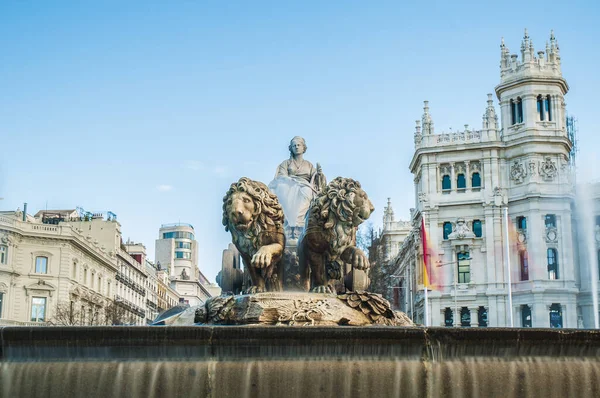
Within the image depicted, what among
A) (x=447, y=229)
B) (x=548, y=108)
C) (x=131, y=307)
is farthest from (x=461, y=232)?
(x=131, y=307)

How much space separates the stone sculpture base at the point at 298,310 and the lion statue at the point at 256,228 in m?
0.87

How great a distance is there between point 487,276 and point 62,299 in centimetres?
3433

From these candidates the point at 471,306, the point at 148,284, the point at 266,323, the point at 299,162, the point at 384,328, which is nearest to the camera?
the point at 384,328

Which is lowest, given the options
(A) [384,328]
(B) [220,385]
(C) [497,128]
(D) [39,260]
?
(B) [220,385]

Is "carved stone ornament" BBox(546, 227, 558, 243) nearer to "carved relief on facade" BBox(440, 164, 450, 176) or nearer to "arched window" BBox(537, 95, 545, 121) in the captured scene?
"arched window" BBox(537, 95, 545, 121)

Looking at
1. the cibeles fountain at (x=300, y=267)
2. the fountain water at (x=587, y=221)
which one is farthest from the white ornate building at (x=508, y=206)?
the cibeles fountain at (x=300, y=267)

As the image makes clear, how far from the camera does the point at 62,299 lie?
61.1 m

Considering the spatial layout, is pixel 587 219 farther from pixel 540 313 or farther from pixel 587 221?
pixel 540 313

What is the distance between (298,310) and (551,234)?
63.2 m

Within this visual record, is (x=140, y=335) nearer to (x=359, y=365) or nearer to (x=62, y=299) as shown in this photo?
(x=359, y=365)

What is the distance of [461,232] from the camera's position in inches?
2778

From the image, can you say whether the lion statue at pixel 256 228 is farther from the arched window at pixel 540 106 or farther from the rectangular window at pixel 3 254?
the arched window at pixel 540 106

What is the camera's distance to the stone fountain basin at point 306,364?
7.95 metres

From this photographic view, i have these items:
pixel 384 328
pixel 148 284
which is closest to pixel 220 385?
pixel 384 328
